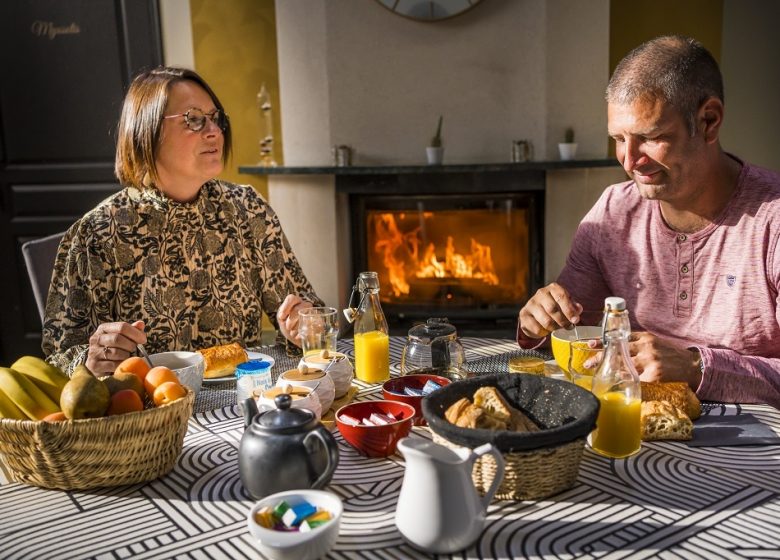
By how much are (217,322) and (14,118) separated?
8.85ft

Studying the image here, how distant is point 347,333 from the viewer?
4297 millimetres

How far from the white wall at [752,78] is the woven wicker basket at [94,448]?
12.5 feet

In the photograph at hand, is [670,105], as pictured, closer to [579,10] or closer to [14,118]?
[579,10]

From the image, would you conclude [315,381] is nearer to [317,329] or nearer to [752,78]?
[317,329]

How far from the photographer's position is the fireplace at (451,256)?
3.98 metres

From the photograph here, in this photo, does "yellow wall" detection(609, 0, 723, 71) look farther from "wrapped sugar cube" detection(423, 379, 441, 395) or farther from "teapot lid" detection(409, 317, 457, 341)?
"wrapped sugar cube" detection(423, 379, 441, 395)

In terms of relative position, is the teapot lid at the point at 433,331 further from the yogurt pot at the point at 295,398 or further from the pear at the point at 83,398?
the pear at the point at 83,398

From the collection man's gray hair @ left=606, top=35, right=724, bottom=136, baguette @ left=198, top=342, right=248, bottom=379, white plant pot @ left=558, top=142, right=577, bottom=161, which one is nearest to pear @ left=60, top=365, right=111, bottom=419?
baguette @ left=198, top=342, right=248, bottom=379

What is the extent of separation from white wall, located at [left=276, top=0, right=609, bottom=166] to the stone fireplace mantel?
13cm

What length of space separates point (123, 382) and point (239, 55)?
3.29 meters

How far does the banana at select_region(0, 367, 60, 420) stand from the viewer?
1.19 meters

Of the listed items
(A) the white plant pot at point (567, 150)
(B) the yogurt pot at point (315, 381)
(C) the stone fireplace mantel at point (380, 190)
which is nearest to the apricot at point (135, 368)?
(B) the yogurt pot at point (315, 381)

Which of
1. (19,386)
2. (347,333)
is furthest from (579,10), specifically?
(19,386)

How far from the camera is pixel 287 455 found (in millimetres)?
1053
